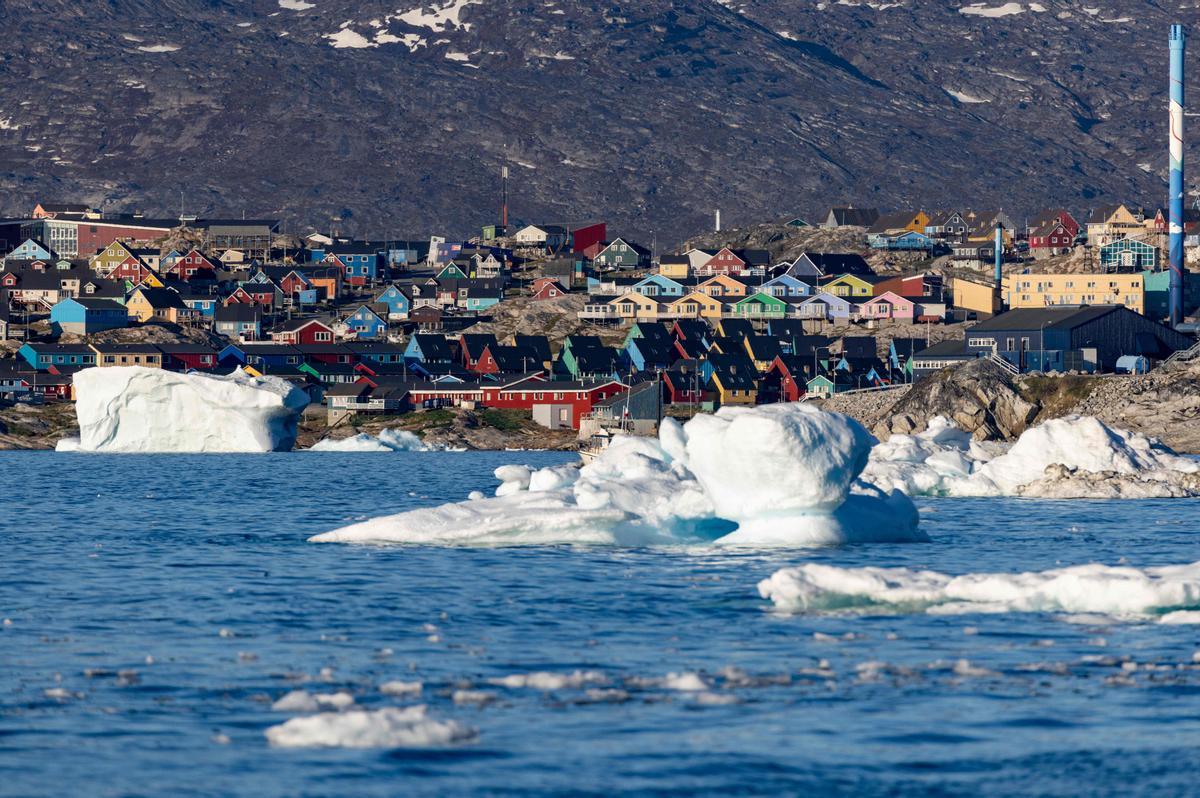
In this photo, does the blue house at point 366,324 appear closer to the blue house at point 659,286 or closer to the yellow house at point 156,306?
the yellow house at point 156,306

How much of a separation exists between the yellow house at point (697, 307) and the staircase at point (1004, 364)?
168ft

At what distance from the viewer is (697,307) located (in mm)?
155875

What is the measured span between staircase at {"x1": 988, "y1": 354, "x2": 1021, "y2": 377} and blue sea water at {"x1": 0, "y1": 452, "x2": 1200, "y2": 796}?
5582cm

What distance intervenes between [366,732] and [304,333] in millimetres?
126532

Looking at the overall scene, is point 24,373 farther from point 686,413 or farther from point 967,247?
point 967,247

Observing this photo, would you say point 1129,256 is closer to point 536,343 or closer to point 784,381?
point 784,381

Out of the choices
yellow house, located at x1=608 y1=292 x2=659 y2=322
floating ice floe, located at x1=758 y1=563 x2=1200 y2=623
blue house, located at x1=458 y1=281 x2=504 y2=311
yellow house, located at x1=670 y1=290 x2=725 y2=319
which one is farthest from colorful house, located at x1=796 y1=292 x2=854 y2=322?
floating ice floe, located at x1=758 y1=563 x2=1200 y2=623

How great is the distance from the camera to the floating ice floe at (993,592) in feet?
98.7

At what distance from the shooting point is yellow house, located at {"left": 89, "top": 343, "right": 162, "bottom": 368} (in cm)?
12988

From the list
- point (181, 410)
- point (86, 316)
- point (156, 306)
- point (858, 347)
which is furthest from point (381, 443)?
point (156, 306)

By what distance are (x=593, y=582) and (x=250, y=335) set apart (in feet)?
387

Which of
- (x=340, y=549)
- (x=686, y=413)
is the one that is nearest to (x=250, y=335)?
(x=686, y=413)

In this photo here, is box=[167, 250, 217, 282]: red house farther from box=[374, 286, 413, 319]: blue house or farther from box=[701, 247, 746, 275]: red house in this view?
box=[701, 247, 746, 275]: red house

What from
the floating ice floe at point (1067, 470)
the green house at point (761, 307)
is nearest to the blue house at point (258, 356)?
the green house at point (761, 307)
